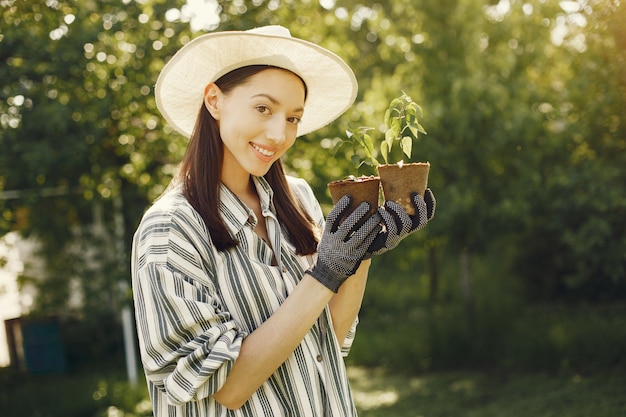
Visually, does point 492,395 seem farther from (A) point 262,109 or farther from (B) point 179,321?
(B) point 179,321

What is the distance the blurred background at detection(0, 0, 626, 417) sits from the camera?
217 inches

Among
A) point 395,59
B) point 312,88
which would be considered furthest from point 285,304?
point 395,59

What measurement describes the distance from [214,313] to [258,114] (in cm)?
51

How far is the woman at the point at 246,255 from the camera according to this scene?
153cm

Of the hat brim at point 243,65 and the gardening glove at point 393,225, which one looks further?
the hat brim at point 243,65

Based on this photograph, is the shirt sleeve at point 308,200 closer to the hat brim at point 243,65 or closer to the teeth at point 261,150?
the hat brim at point 243,65

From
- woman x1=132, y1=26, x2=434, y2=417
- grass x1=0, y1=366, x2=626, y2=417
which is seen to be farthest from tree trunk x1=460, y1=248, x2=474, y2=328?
woman x1=132, y1=26, x2=434, y2=417

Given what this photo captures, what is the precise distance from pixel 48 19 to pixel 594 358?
5.35m

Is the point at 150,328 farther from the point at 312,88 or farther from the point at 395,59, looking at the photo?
the point at 395,59

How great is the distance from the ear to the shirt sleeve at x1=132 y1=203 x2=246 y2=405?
37 cm

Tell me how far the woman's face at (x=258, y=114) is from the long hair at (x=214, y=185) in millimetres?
27

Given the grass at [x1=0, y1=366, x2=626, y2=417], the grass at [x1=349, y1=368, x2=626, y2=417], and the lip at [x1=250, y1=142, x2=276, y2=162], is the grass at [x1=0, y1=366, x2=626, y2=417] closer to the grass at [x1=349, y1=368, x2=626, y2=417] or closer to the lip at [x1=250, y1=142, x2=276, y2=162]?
the grass at [x1=349, y1=368, x2=626, y2=417]

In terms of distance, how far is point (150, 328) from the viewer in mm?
1528

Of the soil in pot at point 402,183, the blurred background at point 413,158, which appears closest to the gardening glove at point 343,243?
the soil in pot at point 402,183
